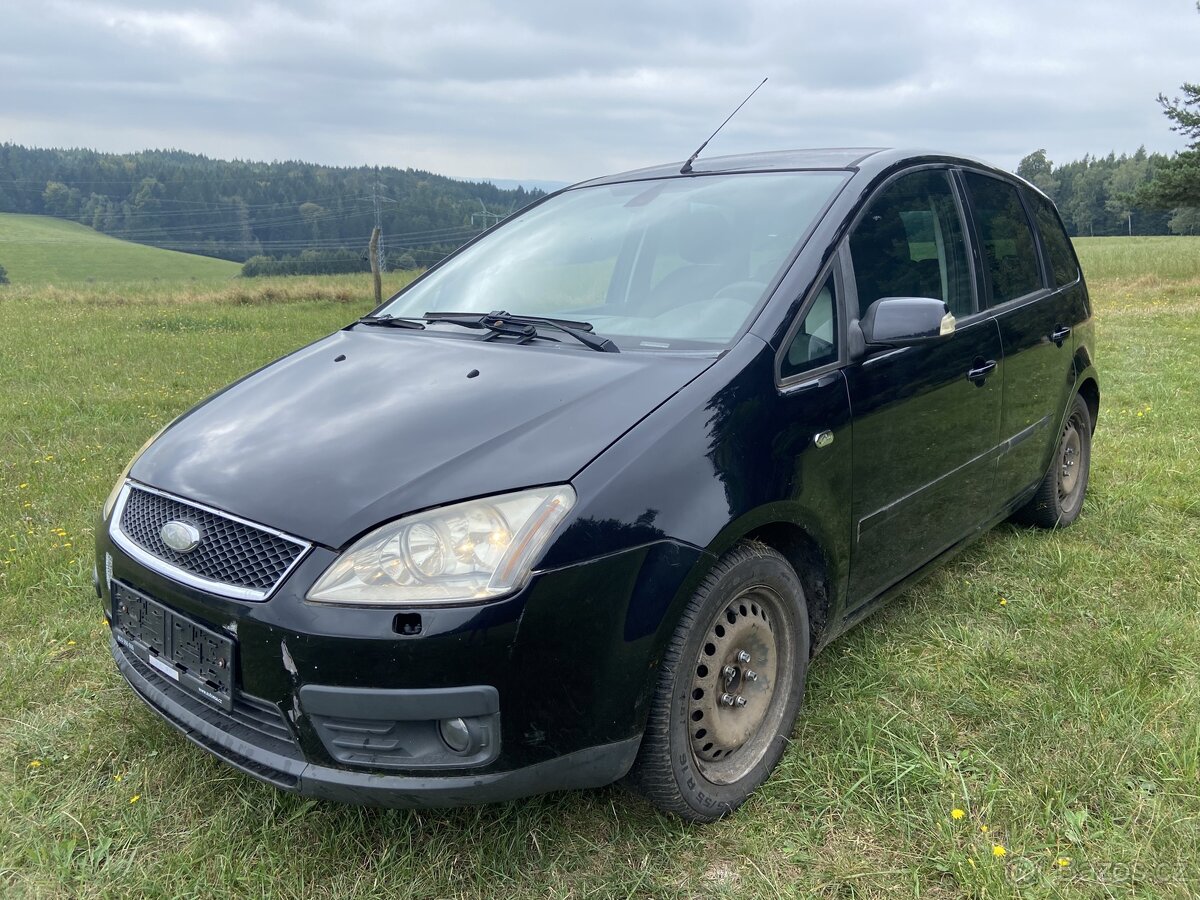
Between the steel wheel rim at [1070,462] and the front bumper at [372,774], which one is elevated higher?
the steel wheel rim at [1070,462]

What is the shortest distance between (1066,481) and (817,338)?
2477mm

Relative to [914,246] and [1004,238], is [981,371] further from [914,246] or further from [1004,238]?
[1004,238]

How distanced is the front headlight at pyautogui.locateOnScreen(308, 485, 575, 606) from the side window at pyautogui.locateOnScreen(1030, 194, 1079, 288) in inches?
124

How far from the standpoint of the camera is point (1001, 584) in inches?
142

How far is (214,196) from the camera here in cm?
6262

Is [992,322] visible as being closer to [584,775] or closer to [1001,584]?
[1001,584]

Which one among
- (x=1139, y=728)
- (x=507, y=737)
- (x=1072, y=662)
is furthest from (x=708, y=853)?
(x=1072, y=662)

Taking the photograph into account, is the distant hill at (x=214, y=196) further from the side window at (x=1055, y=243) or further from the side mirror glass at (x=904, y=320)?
the side mirror glass at (x=904, y=320)

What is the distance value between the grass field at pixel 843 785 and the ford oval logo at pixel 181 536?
30.1 inches

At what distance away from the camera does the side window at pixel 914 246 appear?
2.69m

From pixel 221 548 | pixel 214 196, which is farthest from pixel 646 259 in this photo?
pixel 214 196

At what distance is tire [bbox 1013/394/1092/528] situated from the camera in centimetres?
404

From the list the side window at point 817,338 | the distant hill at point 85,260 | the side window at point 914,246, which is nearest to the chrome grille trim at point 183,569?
the side window at point 817,338

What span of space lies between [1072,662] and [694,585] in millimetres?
1695
